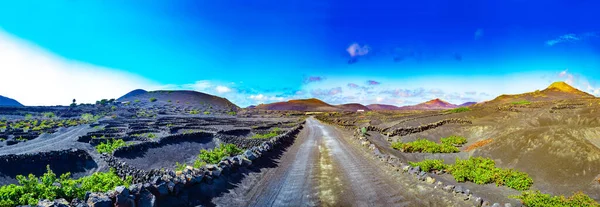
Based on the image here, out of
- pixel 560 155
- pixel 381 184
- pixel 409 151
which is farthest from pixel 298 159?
pixel 560 155

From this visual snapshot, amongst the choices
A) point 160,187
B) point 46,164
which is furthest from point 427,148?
point 46,164

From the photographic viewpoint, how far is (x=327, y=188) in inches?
524

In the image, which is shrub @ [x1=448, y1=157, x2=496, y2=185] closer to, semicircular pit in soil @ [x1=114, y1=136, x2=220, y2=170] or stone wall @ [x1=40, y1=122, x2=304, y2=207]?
stone wall @ [x1=40, y1=122, x2=304, y2=207]

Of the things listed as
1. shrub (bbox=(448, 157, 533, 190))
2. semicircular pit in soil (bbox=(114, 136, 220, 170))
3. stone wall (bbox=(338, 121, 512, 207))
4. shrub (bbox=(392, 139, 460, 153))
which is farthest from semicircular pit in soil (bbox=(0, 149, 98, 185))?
shrub (bbox=(448, 157, 533, 190))

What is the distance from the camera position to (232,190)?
12.6 meters

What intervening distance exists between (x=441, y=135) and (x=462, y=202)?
32.0 meters

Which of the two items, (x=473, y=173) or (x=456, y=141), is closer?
(x=473, y=173)

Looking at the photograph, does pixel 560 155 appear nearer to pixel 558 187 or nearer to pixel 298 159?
pixel 558 187

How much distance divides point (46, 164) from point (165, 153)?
10.8 m

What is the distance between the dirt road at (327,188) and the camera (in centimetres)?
1145

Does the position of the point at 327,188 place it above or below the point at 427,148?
below

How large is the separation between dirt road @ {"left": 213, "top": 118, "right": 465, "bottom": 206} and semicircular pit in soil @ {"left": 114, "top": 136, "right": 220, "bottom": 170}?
1910cm

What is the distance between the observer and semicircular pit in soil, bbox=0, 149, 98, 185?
1066 inches

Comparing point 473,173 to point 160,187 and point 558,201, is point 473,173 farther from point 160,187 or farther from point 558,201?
point 160,187
